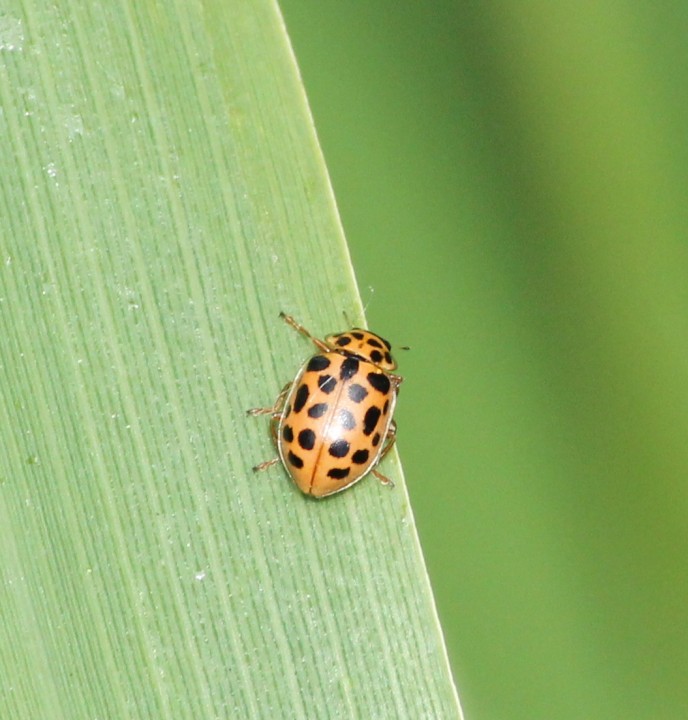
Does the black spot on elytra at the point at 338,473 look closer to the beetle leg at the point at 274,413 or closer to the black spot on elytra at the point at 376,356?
the beetle leg at the point at 274,413

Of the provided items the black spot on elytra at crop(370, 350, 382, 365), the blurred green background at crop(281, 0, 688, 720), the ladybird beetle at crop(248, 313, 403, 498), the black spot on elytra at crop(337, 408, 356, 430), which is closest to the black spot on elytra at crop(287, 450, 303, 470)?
the ladybird beetle at crop(248, 313, 403, 498)

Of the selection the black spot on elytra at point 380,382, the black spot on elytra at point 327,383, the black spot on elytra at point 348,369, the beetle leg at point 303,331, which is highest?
the beetle leg at point 303,331

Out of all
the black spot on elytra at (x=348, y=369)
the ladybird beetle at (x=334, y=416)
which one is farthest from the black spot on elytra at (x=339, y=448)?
the black spot on elytra at (x=348, y=369)

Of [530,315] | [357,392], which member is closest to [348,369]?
[357,392]

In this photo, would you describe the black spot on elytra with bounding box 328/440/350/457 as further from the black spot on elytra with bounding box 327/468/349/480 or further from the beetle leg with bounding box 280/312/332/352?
the beetle leg with bounding box 280/312/332/352

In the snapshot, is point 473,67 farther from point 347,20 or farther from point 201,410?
point 201,410
